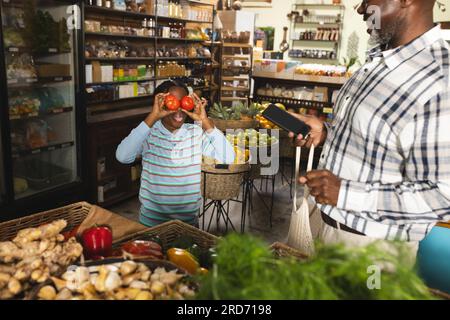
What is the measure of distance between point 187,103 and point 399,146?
1.16 metres

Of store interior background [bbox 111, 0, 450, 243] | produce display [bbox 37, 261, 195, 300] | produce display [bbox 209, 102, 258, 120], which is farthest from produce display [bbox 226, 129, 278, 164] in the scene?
produce display [bbox 37, 261, 195, 300]

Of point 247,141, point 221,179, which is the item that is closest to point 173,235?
point 221,179

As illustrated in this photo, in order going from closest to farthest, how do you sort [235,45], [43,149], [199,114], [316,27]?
[199,114] → [43,149] → [235,45] → [316,27]

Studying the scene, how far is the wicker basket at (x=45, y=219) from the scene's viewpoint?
165 centimetres

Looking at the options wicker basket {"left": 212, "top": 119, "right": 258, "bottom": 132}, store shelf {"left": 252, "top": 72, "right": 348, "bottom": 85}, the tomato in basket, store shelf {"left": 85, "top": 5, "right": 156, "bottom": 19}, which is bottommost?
the tomato in basket

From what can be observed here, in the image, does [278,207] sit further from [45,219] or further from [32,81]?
[45,219]

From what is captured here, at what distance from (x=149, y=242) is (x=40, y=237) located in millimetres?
369

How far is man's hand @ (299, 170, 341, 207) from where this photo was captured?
4.49ft

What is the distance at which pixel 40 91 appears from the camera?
4.06 m

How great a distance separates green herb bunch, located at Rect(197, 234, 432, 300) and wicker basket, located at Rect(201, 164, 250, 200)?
231 centimetres

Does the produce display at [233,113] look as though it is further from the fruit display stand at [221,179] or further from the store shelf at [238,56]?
the store shelf at [238,56]

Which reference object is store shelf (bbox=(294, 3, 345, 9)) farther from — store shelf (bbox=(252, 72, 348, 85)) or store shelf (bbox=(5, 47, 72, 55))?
store shelf (bbox=(5, 47, 72, 55))
